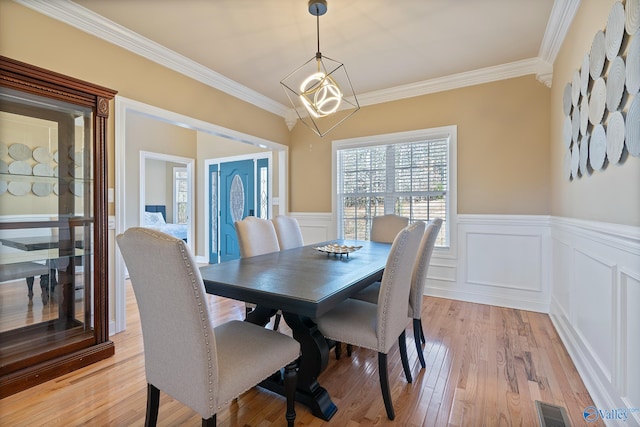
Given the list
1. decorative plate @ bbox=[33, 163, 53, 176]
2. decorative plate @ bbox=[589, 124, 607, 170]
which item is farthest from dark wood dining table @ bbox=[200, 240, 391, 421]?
decorative plate @ bbox=[33, 163, 53, 176]

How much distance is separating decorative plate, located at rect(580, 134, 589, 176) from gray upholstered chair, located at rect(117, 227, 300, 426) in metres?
2.20

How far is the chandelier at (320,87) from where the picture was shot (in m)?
2.15

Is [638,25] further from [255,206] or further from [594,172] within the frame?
[255,206]

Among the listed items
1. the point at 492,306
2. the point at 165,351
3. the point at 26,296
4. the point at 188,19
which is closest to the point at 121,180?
the point at 26,296

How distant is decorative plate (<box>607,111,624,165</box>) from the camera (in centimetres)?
138

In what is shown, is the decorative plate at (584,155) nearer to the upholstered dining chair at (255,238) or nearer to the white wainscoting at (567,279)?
the white wainscoting at (567,279)

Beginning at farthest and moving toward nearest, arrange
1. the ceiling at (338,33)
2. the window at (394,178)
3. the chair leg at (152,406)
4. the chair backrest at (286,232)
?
the window at (394,178) → the chair backrest at (286,232) → the ceiling at (338,33) → the chair leg at (152,406)

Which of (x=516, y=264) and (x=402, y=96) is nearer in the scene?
(x=516, y=264)

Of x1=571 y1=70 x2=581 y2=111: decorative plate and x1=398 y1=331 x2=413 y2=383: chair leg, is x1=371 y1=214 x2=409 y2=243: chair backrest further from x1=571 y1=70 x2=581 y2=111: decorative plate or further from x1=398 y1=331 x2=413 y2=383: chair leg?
x1=571 y1=70 x2=581 y2=111: decorative plate

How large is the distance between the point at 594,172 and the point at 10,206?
374cm

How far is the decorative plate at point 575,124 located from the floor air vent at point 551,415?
174 centimetres

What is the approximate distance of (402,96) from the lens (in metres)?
3.93

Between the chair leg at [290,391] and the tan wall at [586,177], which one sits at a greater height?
the tan wall at [586,177]

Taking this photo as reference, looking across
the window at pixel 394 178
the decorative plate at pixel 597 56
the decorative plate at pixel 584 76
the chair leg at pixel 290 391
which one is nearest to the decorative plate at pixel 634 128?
the decorative plate at pixel 597 56
